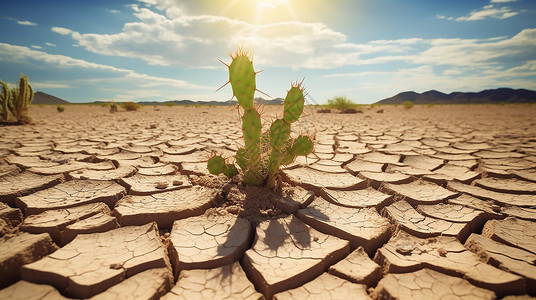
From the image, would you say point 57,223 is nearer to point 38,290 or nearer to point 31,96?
point 38,290

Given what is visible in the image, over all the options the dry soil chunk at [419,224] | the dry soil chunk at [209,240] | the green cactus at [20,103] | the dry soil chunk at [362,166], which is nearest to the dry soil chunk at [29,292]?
the dry soil chunk at [209,240]

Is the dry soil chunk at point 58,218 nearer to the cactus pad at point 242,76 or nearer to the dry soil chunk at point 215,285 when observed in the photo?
the dry soil chunk at point 215,285

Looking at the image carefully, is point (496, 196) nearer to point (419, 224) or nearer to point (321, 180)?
point (419, 224)

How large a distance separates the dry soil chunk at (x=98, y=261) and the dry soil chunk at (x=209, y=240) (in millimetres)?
76

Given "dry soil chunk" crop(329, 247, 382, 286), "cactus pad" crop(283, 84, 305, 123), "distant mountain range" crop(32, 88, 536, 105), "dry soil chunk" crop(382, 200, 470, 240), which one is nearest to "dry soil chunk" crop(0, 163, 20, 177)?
"cactus pad" crop(283, 84, 305, 123)

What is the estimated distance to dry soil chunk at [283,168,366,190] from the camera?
186 cm

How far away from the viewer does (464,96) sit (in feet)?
208

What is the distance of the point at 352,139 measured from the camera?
12.7 feet

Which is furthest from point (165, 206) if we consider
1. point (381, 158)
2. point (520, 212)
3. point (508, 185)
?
point (508, 185)

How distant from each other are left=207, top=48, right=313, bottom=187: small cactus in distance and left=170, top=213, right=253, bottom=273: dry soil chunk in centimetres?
37

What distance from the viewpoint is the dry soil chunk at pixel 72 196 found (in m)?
1.44

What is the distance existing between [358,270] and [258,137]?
33.4 inches

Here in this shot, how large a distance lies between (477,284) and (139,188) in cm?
180

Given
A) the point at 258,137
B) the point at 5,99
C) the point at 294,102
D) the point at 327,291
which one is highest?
the point at 5,99
